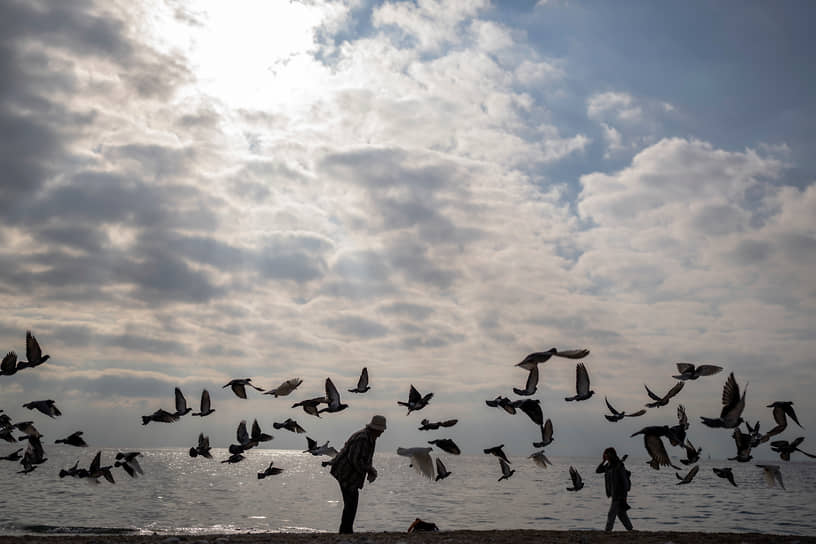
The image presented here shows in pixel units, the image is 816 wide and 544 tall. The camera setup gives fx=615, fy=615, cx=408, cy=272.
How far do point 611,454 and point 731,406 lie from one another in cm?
380

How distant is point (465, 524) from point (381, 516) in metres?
7.74

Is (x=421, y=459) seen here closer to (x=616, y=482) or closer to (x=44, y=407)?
(x=616, y=482)

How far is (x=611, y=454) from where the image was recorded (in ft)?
54.6

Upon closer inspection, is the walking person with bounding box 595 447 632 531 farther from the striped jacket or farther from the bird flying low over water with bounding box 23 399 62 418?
the bird flying low over water with bounding box 23 399 62 418

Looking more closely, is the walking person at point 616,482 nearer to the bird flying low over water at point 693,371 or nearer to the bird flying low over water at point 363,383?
the bird flying low over water at point 693,371

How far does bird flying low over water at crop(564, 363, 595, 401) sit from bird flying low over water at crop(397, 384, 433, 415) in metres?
4.20

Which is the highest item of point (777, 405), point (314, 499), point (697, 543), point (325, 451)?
point (777, 405)

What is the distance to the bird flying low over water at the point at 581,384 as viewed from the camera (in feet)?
59.6

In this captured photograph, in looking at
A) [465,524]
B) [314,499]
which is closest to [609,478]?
[465,524]

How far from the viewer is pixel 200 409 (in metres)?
19.7

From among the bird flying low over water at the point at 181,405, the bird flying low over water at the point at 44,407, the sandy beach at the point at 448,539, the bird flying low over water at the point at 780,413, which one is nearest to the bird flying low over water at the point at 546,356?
the sandy beach at the point at 448,539

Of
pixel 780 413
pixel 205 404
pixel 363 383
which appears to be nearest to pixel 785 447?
pixel 780 413

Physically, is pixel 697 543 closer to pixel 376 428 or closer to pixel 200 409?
pixel 376 428

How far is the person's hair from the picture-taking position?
54.0 feet
